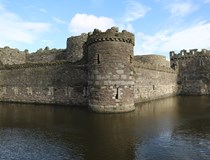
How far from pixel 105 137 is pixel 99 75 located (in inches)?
338

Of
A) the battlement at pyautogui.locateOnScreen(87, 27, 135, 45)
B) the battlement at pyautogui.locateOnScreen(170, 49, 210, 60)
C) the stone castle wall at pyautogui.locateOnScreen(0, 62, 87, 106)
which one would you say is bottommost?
the stone castle wall at pyautogui.locateOnScreen(0, 62, 87, 106)

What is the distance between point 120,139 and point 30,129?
548 centimetres

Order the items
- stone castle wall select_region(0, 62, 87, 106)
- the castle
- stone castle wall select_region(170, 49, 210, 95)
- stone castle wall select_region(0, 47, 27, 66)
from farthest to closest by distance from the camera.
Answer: stone castle wall select_region(170, 49, 210, 95) < stone castle wall select_region(0, 47, 27, 66) < stone castle wall select_region(0, 62, 87, 106) < the castle

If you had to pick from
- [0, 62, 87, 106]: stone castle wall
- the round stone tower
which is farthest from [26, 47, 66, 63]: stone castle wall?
the round stone tower

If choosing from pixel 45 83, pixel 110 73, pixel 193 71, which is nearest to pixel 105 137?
pixel 110 73

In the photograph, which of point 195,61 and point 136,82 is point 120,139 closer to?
point 136,82

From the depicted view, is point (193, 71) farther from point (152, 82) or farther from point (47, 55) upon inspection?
point (47, 55)

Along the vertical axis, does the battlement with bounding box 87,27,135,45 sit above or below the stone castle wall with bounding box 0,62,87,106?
above

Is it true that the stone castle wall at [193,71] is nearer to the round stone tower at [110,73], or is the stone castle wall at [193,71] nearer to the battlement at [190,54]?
the battlement at [190,54]

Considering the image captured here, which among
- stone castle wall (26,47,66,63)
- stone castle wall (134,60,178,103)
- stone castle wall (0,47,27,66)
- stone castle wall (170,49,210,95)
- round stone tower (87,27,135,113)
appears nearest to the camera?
round stone tower (87,27,135,113)

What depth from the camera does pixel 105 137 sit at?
1227 centimetres

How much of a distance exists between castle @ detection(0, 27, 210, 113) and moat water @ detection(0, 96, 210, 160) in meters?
3.23

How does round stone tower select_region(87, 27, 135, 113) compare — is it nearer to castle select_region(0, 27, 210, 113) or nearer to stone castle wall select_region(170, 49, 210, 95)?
castle select_region(0, 27, 210, 113)

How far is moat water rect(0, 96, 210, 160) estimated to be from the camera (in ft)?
32.0
